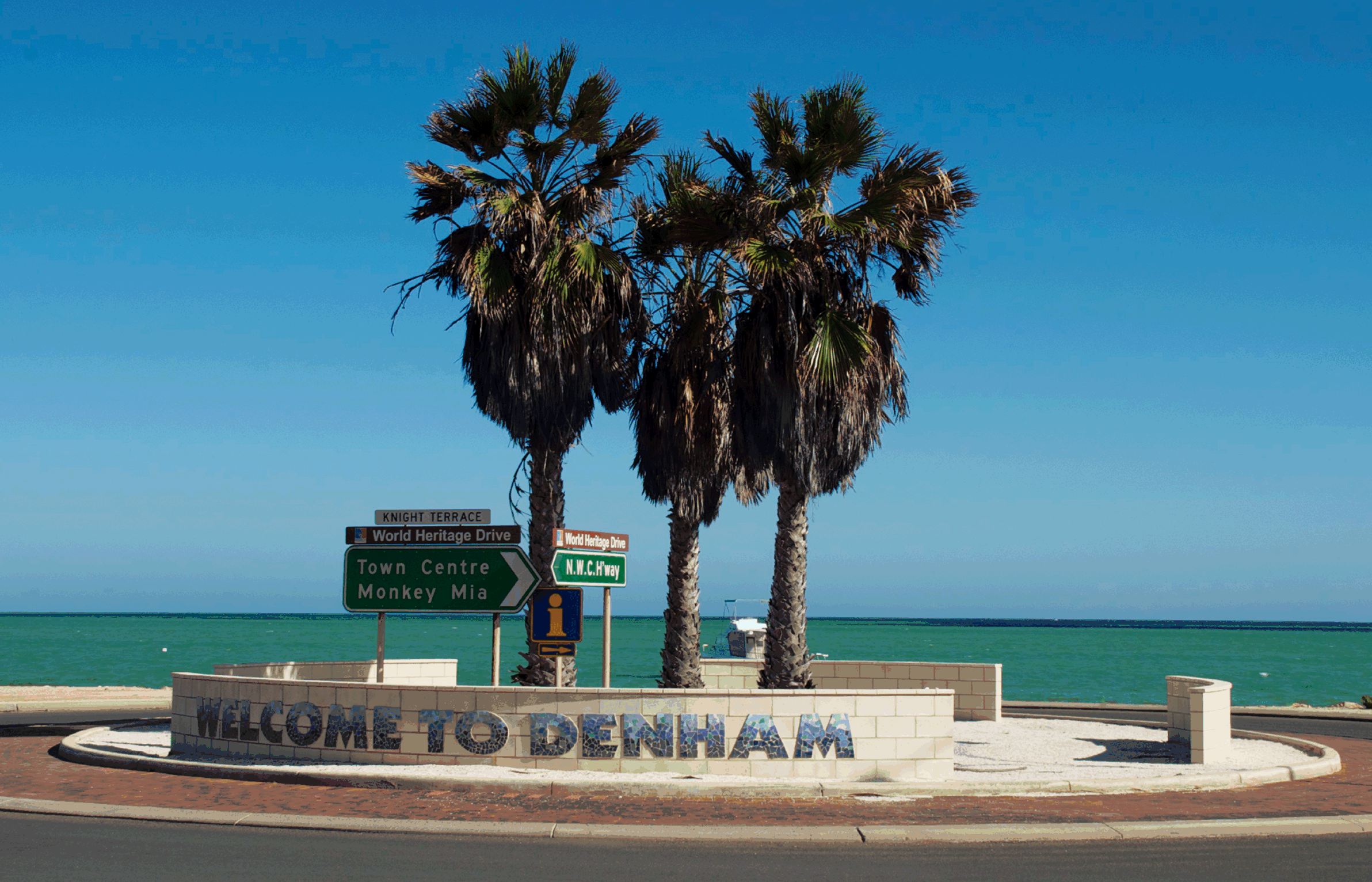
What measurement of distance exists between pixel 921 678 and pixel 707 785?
37.3 feet

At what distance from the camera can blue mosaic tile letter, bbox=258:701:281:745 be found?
15750mm

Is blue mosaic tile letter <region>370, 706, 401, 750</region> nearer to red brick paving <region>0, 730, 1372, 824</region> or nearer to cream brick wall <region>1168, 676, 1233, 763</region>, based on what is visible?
red brick paving <region>0, 730, 1372, 824</region>

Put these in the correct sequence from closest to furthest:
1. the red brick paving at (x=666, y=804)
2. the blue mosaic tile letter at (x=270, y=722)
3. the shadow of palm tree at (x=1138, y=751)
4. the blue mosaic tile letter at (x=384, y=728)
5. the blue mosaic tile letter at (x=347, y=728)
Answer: the red brick paving at (x=666, y=804)
the blue mosaic tile letter at (x=384, y=728)
the blue mosaic tile letter at (x=347, y=728)
the blue mosaic tile letter at (x=270, y=722)
the shadow of palm tree at (x=1138, y=751)

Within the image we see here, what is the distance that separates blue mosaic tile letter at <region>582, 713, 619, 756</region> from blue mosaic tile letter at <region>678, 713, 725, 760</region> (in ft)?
2.81

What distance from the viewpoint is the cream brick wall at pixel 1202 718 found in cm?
1681

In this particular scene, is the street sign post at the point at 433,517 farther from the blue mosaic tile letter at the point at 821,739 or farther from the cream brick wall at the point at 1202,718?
the cream brick wall at the point at 1202,718

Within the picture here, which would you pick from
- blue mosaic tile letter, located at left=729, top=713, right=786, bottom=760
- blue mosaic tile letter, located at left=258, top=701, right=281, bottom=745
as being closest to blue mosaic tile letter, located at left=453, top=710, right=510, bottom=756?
blue mosaic tile letter, located at left=258, top=701, right=281, bottom=745

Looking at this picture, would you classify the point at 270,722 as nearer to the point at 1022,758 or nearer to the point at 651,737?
the point at 651,737

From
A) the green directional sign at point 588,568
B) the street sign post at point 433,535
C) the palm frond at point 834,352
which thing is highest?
the palm frond at point 834,352

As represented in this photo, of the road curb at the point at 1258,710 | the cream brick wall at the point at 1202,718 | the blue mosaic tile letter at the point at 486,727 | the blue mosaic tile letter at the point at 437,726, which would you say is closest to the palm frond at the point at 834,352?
the blue mosaic tile letter at the point at 486,727

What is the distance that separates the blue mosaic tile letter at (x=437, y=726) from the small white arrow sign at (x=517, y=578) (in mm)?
2515

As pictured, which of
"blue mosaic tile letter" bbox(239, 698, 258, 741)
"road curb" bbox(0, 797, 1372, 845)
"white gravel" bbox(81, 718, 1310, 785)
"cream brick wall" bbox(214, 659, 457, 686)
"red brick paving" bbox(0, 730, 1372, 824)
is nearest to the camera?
"road curb" bbox(0, 797, 1372, 845)

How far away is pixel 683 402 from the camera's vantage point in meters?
18.8

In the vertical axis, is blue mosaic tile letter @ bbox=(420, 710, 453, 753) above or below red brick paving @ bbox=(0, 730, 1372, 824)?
above
